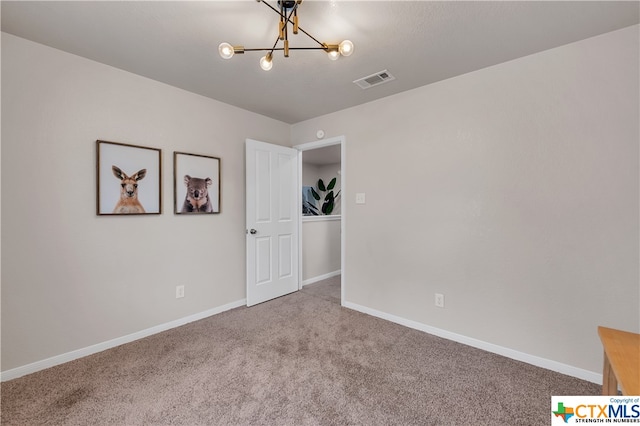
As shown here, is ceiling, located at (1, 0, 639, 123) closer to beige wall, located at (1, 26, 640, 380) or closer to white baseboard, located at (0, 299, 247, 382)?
beige wall, located at (1, 26, 640, 380)

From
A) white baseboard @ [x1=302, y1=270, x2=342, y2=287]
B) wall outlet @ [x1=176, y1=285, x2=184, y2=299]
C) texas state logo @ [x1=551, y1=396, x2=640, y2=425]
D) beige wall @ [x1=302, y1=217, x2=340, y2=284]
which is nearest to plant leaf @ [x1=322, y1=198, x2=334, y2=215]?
beige wall @ [x1=302, y1=217, x2=340, y2=284]

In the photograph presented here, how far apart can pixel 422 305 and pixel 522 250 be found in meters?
0.99

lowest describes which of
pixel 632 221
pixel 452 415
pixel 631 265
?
pixel 452 415

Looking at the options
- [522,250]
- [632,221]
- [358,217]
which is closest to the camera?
[632,221]

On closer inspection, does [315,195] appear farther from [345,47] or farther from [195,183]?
[345,47]

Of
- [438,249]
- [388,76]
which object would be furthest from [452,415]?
[388,76]

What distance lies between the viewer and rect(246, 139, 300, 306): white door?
321cm

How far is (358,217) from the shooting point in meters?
3.07

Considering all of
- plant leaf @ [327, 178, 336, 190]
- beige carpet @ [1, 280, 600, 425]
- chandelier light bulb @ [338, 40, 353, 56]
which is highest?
chandelier light bulb @ [338, 40, 353, 56]

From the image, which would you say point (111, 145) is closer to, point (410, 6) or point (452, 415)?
point (410, 6)

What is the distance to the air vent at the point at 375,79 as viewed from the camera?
2332mm

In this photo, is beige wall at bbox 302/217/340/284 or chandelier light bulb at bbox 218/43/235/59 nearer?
chandelier light bulb at bbox 218/43/235/59

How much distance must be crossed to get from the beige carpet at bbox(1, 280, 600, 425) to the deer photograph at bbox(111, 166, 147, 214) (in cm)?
117

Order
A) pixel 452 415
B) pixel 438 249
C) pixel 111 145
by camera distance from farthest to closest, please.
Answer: pixel 438 249
pixel 111 145
pixel 452 415
